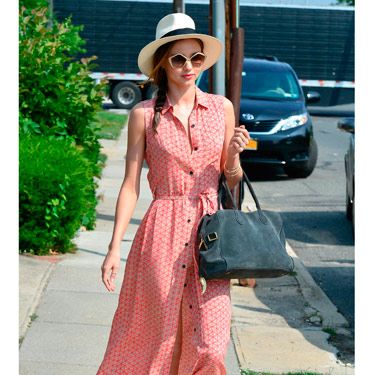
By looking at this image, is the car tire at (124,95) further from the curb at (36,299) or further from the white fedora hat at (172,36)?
the white fedora hat at (172,36)

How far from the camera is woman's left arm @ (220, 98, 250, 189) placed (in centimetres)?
411

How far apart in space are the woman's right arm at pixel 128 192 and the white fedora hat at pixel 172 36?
0.70ft

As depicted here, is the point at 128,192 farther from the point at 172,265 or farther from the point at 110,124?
the point at 110,124

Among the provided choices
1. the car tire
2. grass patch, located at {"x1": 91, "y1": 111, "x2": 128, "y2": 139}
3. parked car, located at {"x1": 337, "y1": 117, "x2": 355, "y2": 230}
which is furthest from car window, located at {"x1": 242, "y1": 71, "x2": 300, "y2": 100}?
the car tire

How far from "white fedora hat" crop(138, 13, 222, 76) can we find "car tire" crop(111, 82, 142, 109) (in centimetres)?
2918

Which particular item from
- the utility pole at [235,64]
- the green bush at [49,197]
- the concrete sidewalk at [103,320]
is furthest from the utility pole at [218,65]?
the concrete sidewalk at [103,320]

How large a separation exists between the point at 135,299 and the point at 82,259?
4.72 m

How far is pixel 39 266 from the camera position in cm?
828

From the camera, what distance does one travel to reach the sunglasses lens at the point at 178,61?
13.9 ft

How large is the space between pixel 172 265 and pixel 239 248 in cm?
28

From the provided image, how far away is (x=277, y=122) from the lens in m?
16.5

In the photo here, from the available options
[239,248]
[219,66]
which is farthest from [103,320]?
[239,248]

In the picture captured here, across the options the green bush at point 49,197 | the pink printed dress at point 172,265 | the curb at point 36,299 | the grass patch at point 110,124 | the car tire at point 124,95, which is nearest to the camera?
the pink printed dress at point 172,265
